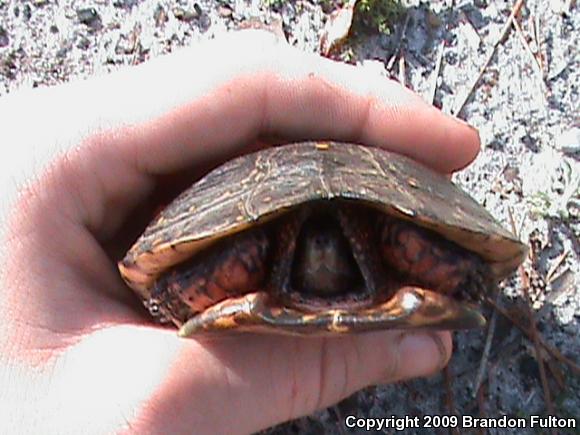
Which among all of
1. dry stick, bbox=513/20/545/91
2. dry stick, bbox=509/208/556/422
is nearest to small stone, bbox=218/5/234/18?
dry stick, bbox=513/20/545/91

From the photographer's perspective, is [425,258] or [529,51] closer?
[425,258]

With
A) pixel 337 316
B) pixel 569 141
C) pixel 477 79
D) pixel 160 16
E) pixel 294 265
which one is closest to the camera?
pixel 337 316

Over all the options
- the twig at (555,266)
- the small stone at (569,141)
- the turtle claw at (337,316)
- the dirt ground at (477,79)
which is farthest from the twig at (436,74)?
the turtle claw at (337,316)

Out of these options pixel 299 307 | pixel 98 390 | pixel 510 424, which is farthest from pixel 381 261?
pixel 510 424

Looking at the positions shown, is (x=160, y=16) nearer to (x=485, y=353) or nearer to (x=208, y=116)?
(x=208, y=116)

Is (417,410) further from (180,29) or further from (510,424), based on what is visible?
(180,29)

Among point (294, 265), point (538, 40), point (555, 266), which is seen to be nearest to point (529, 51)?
point (538, 40)

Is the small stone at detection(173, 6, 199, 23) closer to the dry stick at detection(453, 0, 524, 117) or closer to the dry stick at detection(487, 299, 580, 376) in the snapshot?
the dry stick at detection(453, 0, 524, 117)

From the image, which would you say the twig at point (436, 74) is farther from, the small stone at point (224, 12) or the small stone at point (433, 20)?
the small stone at point (224, 12)
